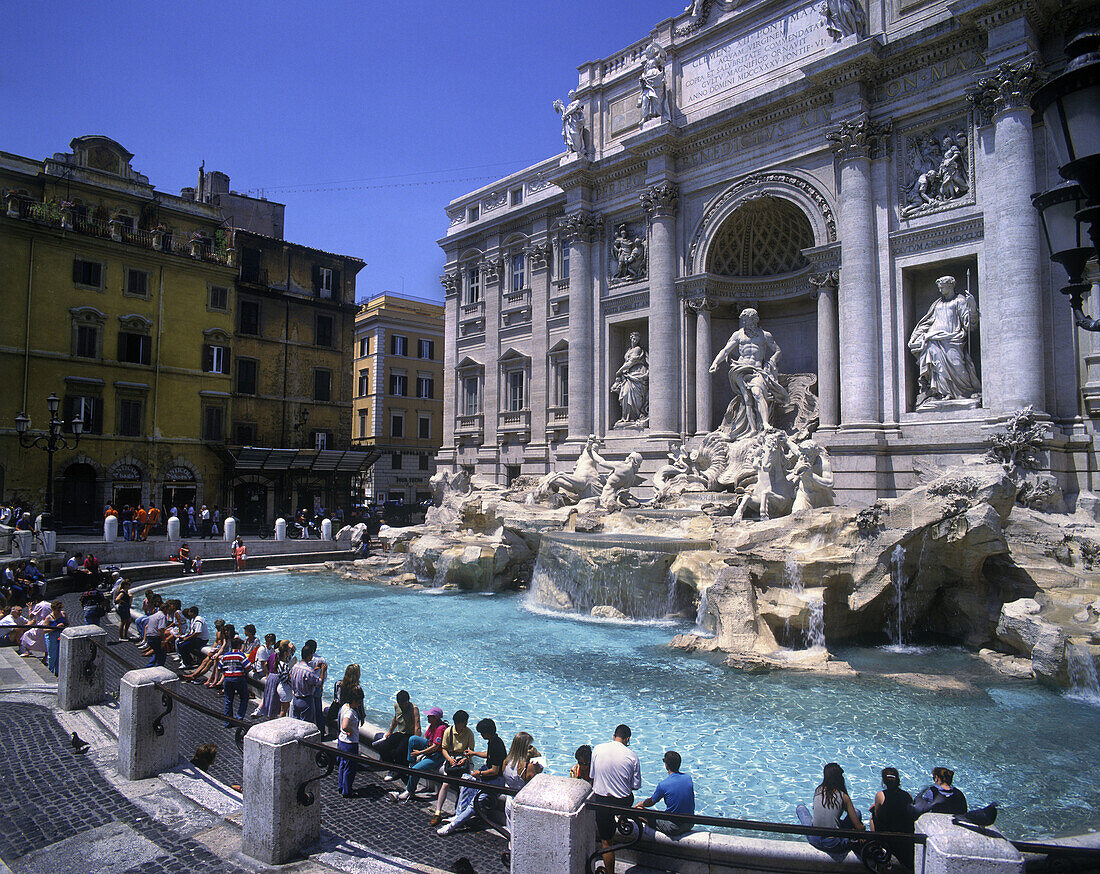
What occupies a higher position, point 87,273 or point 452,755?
point 87,273

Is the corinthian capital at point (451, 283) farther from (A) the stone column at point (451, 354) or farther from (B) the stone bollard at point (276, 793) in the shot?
(B) the stone bollard at point (276, 793)

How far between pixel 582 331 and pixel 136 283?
20058 mm

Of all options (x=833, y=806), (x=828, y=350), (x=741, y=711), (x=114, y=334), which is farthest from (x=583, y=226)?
(x=833, y=806)

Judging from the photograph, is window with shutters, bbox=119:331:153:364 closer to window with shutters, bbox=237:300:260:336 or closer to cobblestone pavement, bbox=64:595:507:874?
window with shutters, bbox=237:300:260:336

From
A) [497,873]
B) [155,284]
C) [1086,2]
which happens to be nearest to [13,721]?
[497,873]

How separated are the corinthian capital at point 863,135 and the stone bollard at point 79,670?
64.0 ft

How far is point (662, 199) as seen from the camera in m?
22.9

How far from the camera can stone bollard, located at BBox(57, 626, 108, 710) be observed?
784 centimetres

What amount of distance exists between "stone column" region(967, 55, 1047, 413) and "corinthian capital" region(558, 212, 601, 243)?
1266 cm

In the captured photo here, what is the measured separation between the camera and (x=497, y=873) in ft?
16.2

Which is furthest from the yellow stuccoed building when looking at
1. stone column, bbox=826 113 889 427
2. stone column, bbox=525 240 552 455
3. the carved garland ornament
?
stone column, bbox=826 113 889 427

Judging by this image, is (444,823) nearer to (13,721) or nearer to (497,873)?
(497,873)

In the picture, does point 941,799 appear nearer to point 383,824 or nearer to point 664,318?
point 383,824

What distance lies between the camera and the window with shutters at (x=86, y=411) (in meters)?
28.2
